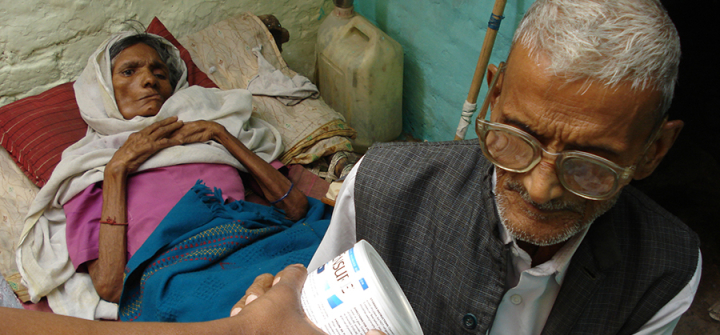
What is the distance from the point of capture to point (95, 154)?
2.12 meters

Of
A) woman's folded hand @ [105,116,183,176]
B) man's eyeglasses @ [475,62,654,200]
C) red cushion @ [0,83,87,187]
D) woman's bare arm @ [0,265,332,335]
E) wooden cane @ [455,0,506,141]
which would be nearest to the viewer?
woman's bare arm @ [0,265,332,335]

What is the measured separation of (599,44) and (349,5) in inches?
90.5

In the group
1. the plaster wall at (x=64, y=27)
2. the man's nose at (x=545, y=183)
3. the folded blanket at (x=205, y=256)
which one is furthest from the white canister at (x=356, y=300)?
the plaster wall at (x=64, y=27)

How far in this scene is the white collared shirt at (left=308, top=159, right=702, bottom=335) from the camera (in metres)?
0.98

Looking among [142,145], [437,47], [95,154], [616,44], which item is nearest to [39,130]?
[95,154]

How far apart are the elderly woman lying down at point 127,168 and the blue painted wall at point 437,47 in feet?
3.31

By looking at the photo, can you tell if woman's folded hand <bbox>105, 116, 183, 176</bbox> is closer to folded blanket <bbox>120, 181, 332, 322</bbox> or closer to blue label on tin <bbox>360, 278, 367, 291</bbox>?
folded blanket <bbox>120, 181, 332, 322</bbox>

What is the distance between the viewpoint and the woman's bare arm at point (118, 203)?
73.4 inches

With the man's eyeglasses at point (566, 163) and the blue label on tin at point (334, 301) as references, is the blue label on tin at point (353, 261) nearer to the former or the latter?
the blue label on tin at point (334, 301)

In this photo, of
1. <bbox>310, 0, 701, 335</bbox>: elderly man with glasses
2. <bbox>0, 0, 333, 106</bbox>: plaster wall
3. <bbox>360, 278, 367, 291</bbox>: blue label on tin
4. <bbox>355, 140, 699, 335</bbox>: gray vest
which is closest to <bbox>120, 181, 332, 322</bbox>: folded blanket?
<bbox>310, 0, 701, 335</bbox>: elderly man with glasses

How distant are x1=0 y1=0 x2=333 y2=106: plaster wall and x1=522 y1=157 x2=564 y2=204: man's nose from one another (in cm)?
274

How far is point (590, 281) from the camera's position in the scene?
Answer: 3.20 feet

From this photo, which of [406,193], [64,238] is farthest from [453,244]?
[64,238]

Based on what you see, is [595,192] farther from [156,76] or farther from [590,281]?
[156,76]
